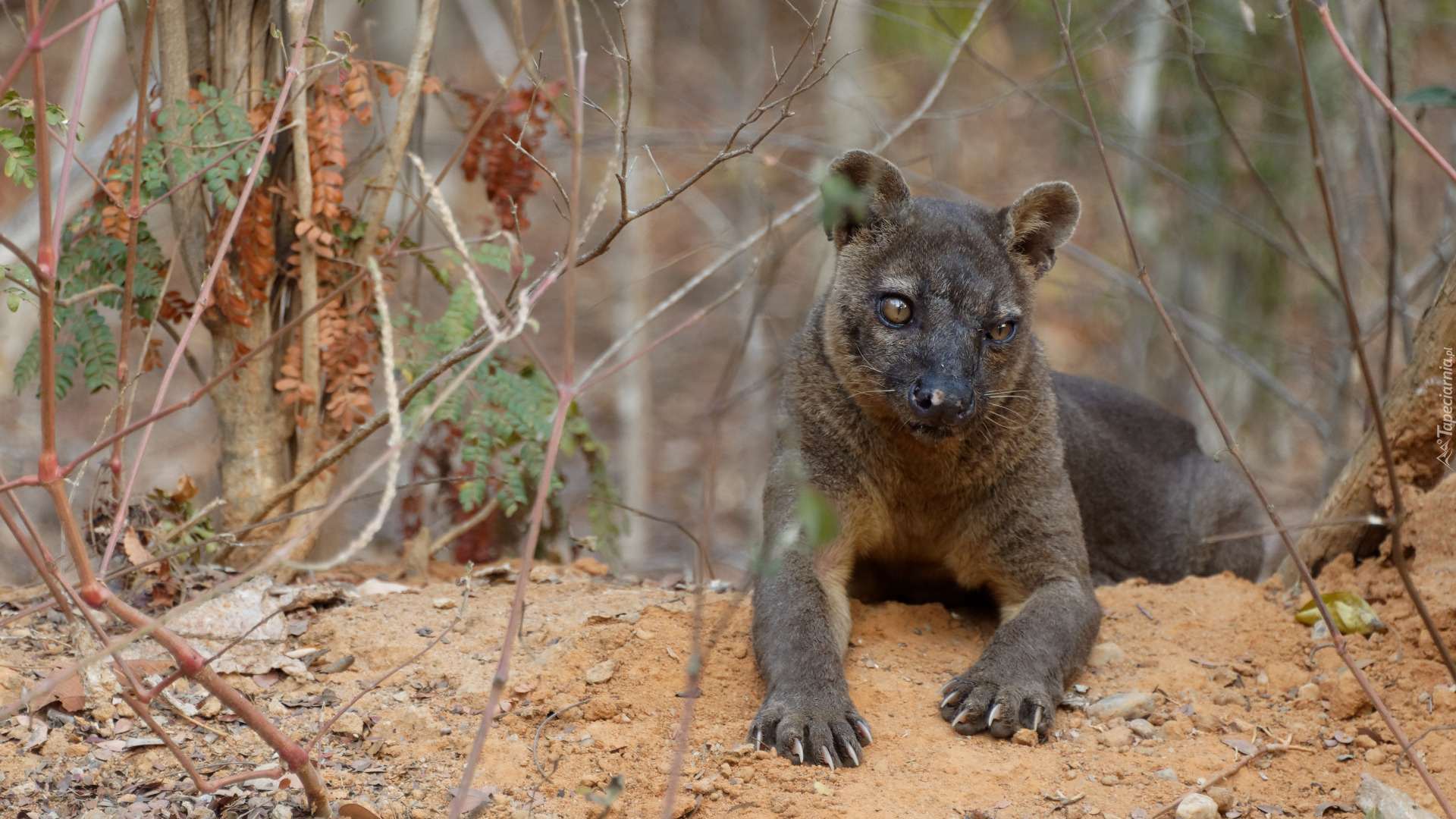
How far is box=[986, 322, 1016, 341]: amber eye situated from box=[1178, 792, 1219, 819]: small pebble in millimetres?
1883

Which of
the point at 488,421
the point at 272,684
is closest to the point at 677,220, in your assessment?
the point at 488,421

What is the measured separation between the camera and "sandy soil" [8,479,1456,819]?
3.46 m

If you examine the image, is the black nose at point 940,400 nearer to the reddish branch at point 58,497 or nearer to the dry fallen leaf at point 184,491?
the reddish branch at point 58,497

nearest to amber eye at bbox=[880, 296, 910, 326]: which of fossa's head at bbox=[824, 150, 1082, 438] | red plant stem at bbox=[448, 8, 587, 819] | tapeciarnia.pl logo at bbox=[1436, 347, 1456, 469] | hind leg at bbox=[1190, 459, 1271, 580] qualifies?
fossa's head at bbox=[824, 150, 1082, 438]

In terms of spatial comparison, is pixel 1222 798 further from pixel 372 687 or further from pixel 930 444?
pixel 372 687

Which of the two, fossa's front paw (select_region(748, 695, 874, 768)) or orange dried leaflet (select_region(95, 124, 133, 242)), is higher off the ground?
orange dried leaflet (select_region(95, 124, 133, 242))

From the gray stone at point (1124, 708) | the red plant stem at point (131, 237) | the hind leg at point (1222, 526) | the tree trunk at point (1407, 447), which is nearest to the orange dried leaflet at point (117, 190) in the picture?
the red plant stem at point (131, 237)

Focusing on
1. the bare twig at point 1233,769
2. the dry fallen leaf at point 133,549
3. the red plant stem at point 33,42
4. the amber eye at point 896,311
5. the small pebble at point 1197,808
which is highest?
the red plant stem at point 33,42

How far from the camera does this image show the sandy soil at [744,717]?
3465mm

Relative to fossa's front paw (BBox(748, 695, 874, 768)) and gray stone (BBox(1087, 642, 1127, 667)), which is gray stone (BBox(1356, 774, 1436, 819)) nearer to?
gray stone (BBox(1087, 642, 1127, 667))

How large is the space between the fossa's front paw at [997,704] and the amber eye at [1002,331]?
4.25 feet

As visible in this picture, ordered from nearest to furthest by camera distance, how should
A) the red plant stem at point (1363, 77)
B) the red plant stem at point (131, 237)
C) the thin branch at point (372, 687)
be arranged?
the red plant stem at point (1363, 77) → the thin branch at point (372, 687) → the red plant stem at point (131, 237)

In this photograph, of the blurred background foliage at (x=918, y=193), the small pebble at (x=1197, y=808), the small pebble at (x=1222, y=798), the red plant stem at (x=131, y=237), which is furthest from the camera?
the blurred background foliage at (x=918, y=193)

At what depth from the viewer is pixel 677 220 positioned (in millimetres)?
20062
